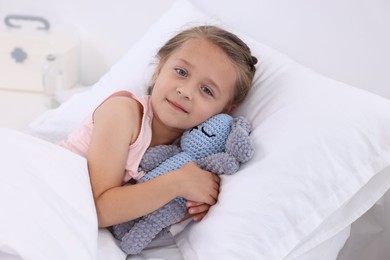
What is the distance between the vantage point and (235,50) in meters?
0.94

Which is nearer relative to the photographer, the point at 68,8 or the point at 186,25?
the point at 186,25

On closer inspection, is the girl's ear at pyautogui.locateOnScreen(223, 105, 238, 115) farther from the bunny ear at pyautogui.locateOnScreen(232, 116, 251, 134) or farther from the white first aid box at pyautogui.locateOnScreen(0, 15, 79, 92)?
the white first aid box at pyautogui.locateOnScreen(0, 15, 79, 92)

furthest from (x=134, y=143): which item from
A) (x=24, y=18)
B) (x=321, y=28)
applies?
(x=24, y=18)

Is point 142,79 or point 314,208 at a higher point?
point 314,208

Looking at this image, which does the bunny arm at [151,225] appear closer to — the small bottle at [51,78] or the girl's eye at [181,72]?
the girl's eye at [181,72]

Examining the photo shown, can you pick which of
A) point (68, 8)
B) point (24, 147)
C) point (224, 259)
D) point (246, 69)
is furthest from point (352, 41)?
point (68, 8)

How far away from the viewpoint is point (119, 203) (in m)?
0.80

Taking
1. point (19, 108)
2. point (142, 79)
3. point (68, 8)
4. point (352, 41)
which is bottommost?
point (19, 108)

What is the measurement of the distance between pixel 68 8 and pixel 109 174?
972 mm

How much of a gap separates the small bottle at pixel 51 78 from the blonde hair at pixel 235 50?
637mm

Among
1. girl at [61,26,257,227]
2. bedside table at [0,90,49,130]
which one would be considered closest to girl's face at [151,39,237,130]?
girl at [61,26,257,227]

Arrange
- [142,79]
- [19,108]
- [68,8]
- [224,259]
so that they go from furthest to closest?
[68,8] → [19,108] → [142,79] → [224,259]

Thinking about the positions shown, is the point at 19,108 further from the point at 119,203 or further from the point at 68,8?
the point at 119,203

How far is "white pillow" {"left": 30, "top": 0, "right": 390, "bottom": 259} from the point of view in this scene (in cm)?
75
